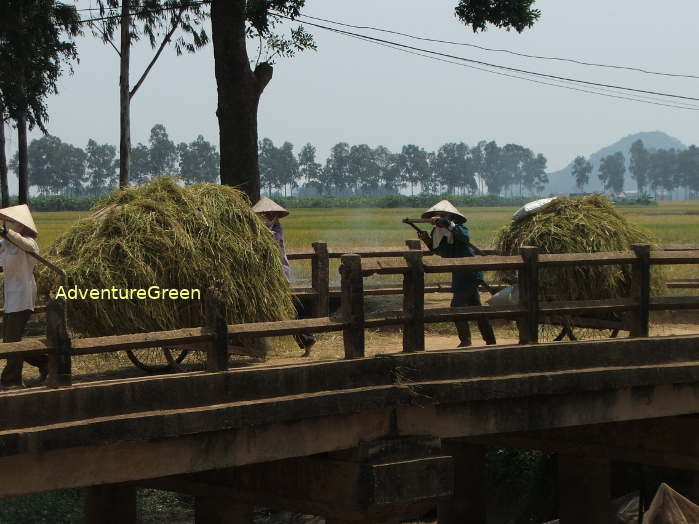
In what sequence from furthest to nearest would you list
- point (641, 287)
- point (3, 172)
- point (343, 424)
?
1. point (3, 172)
2. point (641, 287)
3. point (343, 424)

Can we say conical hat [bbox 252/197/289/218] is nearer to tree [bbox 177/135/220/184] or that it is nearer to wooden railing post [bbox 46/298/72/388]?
wooden railing post [bbox 46/298/72/388]

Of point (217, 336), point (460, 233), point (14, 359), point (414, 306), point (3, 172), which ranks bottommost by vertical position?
point (14, 359)

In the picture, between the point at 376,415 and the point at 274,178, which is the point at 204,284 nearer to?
the point at 376,415

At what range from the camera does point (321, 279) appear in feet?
39.0

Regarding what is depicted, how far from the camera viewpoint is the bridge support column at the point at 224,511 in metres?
9.66

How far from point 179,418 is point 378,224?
67576 millimetres

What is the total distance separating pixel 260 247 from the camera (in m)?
9.46

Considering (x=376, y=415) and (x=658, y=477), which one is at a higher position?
(x=376, y=415)

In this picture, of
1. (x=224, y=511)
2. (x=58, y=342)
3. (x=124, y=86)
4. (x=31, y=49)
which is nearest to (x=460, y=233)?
(x=224, y=511)

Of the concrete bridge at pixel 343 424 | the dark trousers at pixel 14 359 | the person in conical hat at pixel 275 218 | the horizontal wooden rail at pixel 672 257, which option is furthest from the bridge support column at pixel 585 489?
the dark trousers at pixel 14 359

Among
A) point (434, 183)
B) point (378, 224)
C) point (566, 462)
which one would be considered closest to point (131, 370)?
point (566, 462)

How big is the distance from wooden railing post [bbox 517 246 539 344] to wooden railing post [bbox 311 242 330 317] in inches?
108

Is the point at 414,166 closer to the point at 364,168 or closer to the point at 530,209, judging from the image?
the point at 364,168

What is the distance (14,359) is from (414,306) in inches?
121
